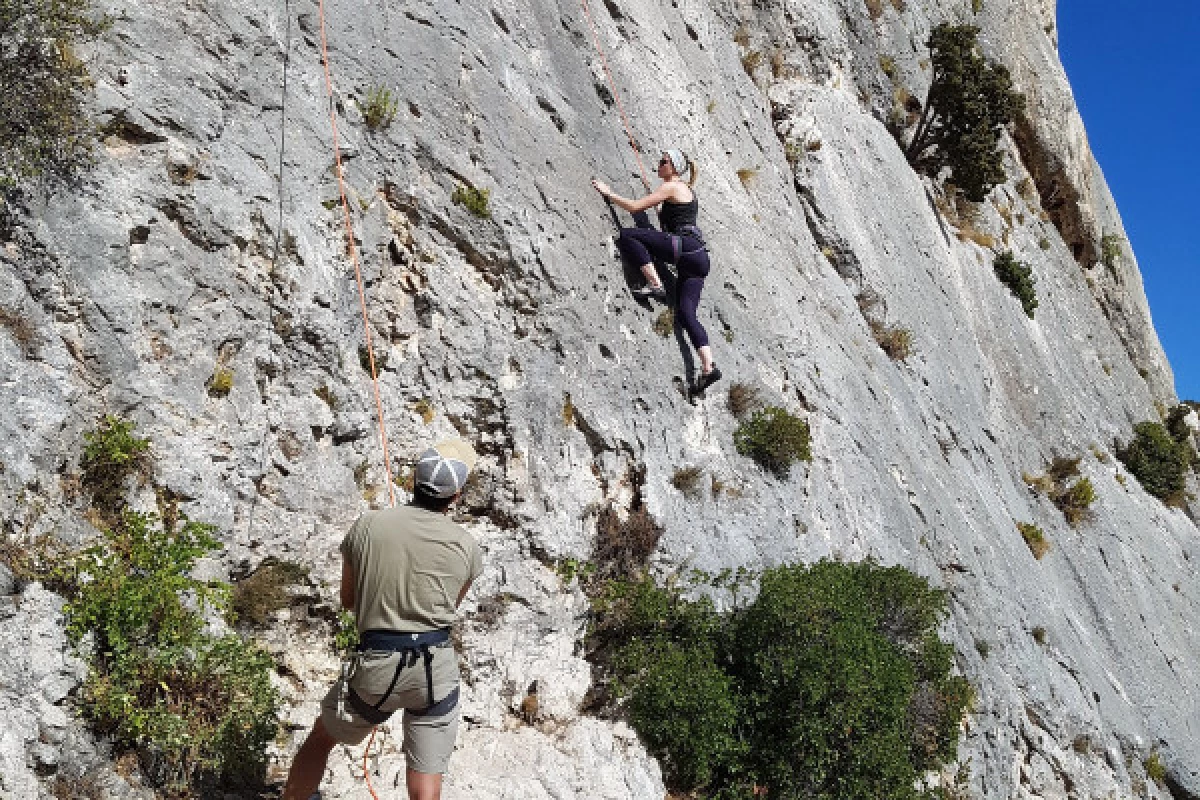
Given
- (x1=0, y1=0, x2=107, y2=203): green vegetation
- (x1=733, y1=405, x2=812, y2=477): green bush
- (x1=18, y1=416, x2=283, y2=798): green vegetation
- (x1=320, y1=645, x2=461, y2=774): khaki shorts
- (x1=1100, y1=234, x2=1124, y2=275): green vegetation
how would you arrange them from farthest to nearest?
(x1=1100, y1=234, x2=1124, y2=275): green vegetation → (x1=733, y1=405, x2=812, y2=477): green bush → (x1=0, y1=0, x2=107, y2=203): green vegetation → (x1=18, y1=416, x2=283, y2=798): green vegetation → (x1=320, y1=645, x2=461, y2=774): khaki shorts

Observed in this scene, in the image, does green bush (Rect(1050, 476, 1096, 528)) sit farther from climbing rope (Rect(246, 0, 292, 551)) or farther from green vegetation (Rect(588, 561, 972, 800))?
climbing rope (Rect(246, 0, 292, 551))

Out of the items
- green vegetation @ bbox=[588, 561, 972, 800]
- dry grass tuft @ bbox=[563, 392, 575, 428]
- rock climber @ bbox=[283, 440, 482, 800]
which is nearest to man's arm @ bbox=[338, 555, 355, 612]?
rock climber @ bbox=[283, 440, 482, 800]

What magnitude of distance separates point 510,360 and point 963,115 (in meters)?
15.4

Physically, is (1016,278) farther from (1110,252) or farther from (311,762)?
(311,762)

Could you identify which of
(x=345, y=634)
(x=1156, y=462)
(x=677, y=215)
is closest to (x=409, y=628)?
(x=345, y=634)

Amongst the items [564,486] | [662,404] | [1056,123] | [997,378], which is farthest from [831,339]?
[1056,123]

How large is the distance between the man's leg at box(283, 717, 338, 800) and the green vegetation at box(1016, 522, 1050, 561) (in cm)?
1286

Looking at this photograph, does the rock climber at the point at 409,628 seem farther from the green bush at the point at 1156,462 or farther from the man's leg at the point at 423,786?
the green bush at the point at 1156,462

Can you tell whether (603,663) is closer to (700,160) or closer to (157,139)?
(157,139)

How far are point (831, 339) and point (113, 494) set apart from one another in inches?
370

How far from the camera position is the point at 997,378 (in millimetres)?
18172

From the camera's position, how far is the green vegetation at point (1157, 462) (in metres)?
21.9

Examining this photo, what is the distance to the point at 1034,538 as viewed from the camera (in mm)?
15078

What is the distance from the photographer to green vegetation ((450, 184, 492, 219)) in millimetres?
8141
